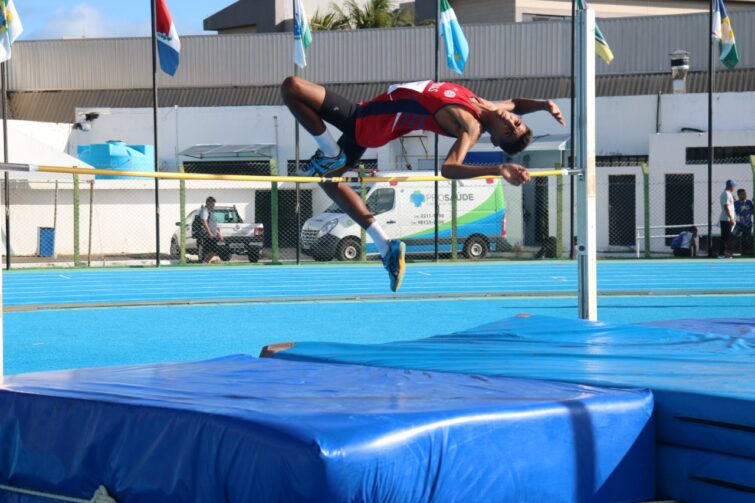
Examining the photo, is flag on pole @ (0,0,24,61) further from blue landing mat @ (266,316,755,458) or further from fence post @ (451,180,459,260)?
fence post @ (451,180,459,260)

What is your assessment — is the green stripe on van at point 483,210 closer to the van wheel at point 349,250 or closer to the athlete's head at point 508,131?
the van wheel at point 349,250

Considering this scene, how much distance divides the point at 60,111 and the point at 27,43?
6.07 feet

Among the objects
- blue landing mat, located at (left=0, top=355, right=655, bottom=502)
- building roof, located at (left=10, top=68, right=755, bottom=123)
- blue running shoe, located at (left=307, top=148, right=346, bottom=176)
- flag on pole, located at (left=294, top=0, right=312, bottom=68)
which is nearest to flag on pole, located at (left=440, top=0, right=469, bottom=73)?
flag on pole, located at (left=294, top=0, right=312, bottom=68)

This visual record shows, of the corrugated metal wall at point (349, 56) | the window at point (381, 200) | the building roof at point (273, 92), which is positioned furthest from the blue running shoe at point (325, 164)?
the corrugated metal wall at point (349, 56)

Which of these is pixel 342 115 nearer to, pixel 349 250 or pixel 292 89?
pixel 292 89

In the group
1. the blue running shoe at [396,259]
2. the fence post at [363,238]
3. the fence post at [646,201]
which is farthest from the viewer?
the fence post at [646,201]

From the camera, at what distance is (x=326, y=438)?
3119 mm

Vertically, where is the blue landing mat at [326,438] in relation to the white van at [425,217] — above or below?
below

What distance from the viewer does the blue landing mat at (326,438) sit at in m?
3.21

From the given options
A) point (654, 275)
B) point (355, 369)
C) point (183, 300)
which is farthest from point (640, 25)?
point (355, 369)

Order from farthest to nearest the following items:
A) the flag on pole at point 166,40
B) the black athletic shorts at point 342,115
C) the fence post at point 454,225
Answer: the fence post at point 454,225 < the flag on pole at point 166,40 < the black athletic shorts at point 342,115

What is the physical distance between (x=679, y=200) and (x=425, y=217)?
19.7 feet

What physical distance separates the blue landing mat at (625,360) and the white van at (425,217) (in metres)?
13.6

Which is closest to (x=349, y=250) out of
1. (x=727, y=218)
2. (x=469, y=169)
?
(x=727, y=218)
